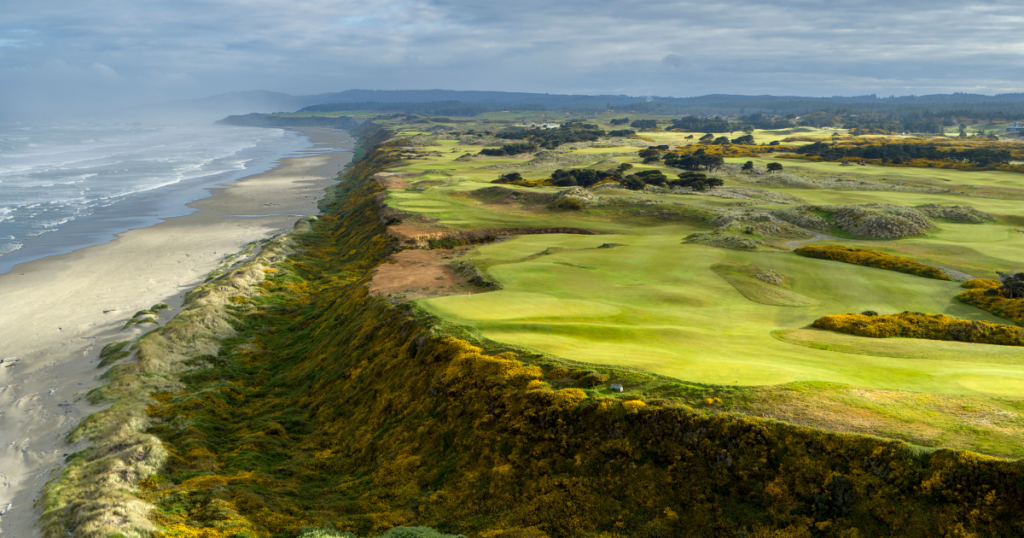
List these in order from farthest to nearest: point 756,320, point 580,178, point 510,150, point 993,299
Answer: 1. point 510,150
2. point 580,178
3. point 993,299
4. point 756,320

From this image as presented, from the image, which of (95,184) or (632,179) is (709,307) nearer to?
(632,179)

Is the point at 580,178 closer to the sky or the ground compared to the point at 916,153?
closer to the ground

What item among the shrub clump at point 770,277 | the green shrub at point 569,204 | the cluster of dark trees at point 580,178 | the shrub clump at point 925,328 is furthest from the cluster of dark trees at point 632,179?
the shrub clump at point 925,328

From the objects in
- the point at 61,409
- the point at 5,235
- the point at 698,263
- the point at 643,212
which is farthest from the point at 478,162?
the point at 61,409

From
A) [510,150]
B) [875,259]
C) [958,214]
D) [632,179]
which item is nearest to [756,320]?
[875,259]

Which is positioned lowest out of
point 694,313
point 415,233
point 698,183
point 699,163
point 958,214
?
point 694,313

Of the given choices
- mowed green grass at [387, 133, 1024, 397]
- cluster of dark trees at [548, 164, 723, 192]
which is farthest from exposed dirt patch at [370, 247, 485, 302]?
cluster of dark trees at [548, 164, 723, 192]

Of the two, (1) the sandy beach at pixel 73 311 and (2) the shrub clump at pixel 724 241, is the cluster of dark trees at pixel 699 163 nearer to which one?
(2) the shrub clump at pixel 724 241
